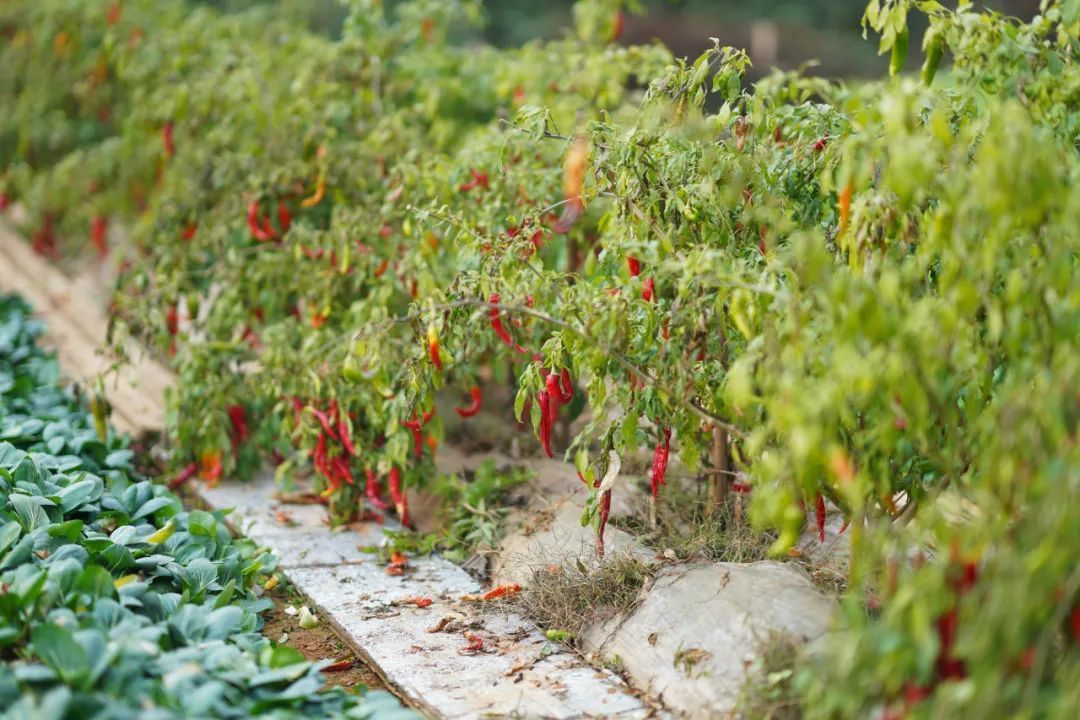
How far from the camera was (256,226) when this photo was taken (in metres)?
4.68

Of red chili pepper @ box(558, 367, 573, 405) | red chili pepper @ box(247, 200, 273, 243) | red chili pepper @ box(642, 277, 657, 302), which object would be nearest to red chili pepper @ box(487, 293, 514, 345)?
red chili pepper @ box(558, 367, 573, 405)

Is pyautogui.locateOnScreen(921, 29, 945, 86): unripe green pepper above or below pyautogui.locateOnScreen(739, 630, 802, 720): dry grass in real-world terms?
above

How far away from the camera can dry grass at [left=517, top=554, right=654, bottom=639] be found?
3271 millimetres

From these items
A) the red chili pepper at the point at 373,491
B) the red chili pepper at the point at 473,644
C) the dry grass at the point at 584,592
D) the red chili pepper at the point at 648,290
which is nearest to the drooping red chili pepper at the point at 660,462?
the dry grass at the point at 584,592

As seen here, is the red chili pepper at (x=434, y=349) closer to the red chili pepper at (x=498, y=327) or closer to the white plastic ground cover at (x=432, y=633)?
the red chili pepper at (x=498, y=327)

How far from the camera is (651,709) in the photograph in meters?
2.88

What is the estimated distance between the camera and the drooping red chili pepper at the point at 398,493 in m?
4.00

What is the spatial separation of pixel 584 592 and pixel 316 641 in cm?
81

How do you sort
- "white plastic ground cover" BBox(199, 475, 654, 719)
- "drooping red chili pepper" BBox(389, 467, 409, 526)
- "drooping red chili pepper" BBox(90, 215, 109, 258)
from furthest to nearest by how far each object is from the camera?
"drooping red chili pepper" BBox(90, 215, 109, 258) → "drooping red chili pepper" BBox(389, 467, 409, 526) → "white plastic ground cover" BBox(199, 475, 654, 719)

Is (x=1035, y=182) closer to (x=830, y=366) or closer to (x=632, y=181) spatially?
(x=830, y=366)

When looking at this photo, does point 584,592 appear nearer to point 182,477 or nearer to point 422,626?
point 422,626

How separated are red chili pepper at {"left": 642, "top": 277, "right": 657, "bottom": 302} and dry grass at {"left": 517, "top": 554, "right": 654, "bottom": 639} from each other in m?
0.78

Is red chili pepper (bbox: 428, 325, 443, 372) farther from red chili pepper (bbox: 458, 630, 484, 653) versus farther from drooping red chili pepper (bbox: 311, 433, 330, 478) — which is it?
drooping red chili pepper (bbox: 311, 433, 330, 478)

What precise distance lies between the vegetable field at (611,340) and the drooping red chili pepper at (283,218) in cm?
3
